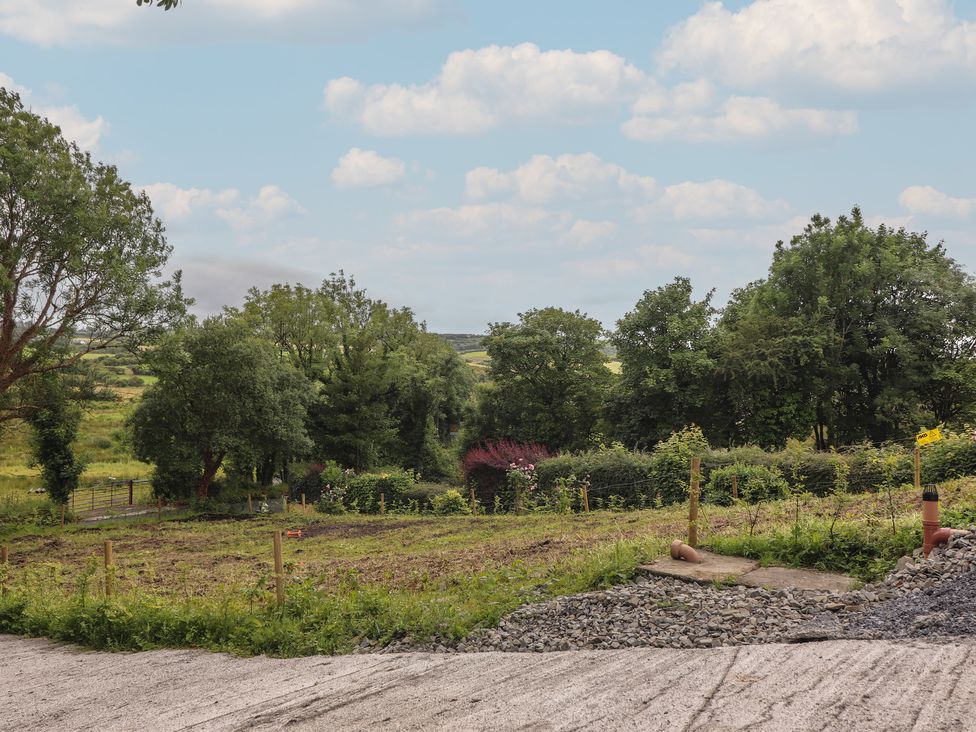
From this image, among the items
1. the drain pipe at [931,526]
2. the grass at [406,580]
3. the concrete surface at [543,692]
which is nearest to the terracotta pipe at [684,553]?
the grass at [406,580]

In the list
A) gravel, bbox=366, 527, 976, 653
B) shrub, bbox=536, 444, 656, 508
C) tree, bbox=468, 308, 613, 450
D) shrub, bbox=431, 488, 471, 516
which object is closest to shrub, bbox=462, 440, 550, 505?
shrub, bbox=431, 488, 471, 516

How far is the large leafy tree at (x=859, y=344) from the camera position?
114 feet

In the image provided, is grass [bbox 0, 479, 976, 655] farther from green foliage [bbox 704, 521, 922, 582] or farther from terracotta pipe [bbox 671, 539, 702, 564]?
terracotta pipe [bbox 671, 539, 702, 564]

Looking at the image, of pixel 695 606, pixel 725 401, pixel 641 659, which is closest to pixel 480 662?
pixel 641 659

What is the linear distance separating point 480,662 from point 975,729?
150 inches

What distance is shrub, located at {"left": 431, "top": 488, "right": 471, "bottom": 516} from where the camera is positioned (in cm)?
2791

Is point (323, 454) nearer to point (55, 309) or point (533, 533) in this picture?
point (55, 309)

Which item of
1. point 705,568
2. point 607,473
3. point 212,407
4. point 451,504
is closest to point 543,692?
point 705,568

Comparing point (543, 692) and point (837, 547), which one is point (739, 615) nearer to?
point (543, 692)

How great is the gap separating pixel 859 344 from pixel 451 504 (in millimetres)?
21150

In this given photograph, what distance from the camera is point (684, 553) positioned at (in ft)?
29.5

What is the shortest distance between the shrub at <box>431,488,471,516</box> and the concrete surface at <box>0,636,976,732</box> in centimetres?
1994

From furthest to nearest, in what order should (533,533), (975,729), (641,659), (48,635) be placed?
(533,533) → (48,635) → (641,659) → (975,729)

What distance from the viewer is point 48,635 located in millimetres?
10539
